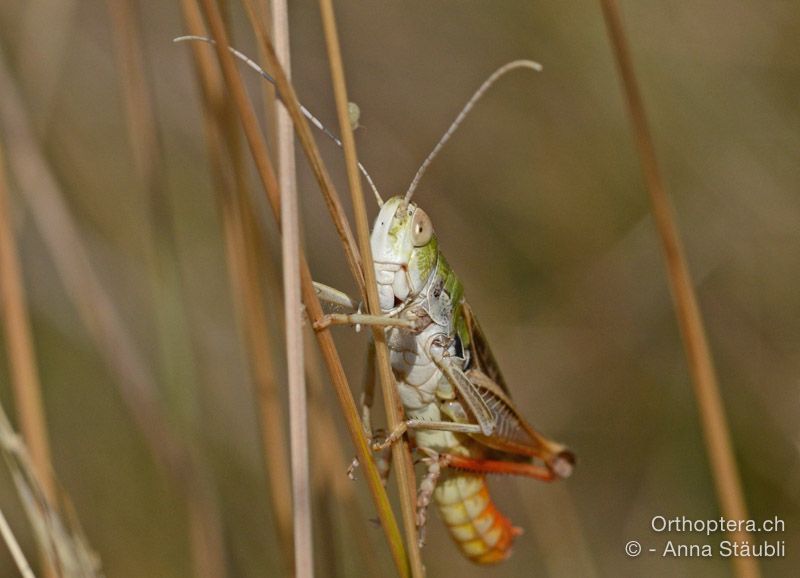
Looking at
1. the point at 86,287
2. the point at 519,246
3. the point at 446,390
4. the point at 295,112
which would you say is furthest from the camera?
the point at 519,246

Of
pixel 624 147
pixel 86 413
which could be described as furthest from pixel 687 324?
pixel 86 413

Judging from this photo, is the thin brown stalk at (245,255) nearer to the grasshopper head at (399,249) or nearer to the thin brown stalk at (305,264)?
the grasshopper head at (399,249)

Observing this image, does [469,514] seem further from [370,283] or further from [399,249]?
[370,283]

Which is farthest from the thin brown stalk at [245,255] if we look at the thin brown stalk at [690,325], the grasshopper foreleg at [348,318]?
the thin brown stalk at [690,325]

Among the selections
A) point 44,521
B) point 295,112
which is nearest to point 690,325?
point 295,112

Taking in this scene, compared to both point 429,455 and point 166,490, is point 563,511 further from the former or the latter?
point 166,490

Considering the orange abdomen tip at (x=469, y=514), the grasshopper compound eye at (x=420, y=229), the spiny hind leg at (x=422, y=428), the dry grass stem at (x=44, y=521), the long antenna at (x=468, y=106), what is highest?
the long antenna at (x=468, y=106)

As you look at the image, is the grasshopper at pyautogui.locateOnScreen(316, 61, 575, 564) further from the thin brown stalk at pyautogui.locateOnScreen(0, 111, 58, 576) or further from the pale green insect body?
the thin brown stalk at pyautogui.locateOnScreen(0, 111, 58, 576)

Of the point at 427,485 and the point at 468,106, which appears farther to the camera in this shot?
the point at 427,485
